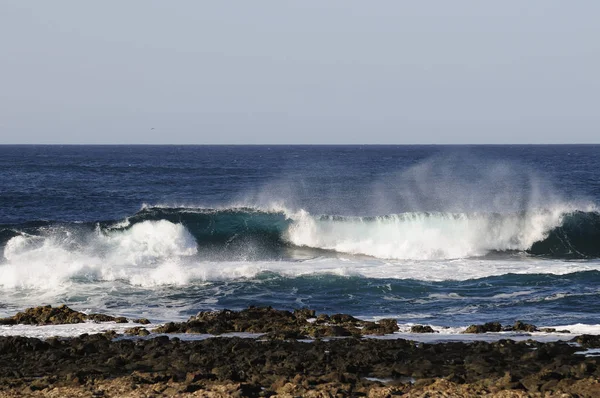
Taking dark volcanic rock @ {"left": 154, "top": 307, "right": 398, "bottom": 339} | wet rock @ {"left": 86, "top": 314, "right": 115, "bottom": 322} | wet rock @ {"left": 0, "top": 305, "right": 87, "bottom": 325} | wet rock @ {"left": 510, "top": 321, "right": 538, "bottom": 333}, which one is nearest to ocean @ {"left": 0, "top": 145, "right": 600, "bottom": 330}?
wet rock @ {"left": 86, "top": 314, "right": 115, "bottom": 322}

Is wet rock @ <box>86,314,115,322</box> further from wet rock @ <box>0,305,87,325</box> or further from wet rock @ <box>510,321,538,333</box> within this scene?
wet rock @ <box>510,321,538,333</box>

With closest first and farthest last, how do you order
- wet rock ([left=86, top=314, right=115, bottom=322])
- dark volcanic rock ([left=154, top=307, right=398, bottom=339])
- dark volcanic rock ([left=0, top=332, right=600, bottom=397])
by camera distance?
1. dark volcanic rock ([left=0, top=332, right=600, bottom=397])
2. dark volcanic rock ([left=154, top=307, right=398, bottom=339])
3. wet rock ([left=86, top=314, right=115, bottom=322])

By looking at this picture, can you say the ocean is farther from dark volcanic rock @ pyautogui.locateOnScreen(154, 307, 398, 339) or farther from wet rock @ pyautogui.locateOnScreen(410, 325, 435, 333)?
dark volcanic rock @ pyautogui.locateOnScreen(154, 307, 398, 339)

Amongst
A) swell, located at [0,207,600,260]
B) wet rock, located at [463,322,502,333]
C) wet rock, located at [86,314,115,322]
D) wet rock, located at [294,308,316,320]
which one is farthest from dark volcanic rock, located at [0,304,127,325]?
swell, located at [0,207,600,260]

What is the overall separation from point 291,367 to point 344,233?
21357mm

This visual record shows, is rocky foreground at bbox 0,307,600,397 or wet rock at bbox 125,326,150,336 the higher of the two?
rocky foreground at bbox 0,307,600,397

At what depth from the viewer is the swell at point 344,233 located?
1262 inches

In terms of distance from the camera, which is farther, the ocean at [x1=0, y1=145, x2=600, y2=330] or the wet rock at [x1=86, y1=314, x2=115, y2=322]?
the ocean at [x1=0, y1=145, x2=600, y2=330]

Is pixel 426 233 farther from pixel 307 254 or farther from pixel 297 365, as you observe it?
pixel 297 365

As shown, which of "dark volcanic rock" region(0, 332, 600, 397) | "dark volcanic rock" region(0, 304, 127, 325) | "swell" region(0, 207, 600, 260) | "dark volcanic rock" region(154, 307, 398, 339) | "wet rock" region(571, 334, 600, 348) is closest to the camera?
"dark volcanic rock" region(0, 332, 600, 397)

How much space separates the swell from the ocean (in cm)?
7

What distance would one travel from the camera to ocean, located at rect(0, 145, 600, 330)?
21875mm

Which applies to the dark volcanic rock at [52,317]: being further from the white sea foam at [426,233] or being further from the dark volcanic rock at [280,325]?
the white sea foam at [426,233]

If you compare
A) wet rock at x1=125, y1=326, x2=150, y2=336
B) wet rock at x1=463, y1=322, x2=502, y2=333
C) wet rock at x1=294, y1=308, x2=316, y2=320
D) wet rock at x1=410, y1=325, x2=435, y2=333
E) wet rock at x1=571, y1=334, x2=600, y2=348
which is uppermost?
wet rock at x1=571, y1=334, x2=600, y2=348
